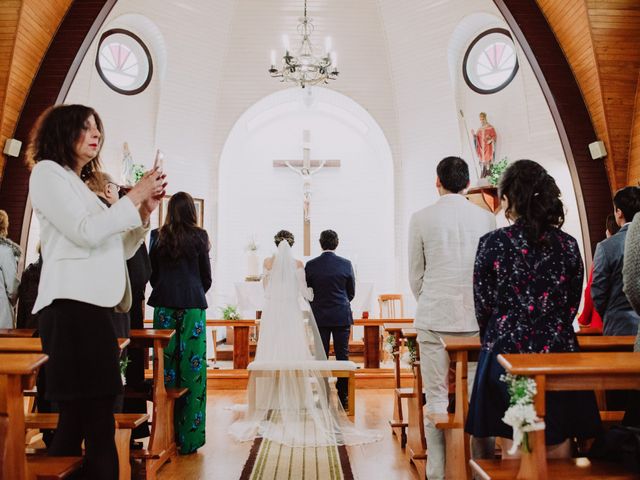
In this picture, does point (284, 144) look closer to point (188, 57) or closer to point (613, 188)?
point (188, 57)

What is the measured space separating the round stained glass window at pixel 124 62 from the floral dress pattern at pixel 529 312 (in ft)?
29.5

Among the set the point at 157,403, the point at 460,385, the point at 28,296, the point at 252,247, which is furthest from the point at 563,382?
the point at 252,247

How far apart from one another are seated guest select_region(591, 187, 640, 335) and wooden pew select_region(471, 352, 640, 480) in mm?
1569

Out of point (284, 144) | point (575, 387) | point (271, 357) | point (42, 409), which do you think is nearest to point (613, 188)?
point (271, 357)

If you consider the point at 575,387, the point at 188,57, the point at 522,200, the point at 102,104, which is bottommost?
the point at 575,387

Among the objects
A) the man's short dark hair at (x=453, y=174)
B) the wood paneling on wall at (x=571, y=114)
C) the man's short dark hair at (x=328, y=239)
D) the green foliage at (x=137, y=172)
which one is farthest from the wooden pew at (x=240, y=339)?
the man's short dark hair at (x=453, y=174)

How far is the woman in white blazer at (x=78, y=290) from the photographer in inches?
79.8

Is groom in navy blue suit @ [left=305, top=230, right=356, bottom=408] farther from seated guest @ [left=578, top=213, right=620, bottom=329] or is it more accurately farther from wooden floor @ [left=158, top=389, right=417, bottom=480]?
seated guest @ [left=578, top=213, right=620, bottom=329]

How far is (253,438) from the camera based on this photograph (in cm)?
492

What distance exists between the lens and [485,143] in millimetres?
9688

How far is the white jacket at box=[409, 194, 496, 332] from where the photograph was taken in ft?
10.8

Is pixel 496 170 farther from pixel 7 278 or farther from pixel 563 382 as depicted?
pixel 563 382

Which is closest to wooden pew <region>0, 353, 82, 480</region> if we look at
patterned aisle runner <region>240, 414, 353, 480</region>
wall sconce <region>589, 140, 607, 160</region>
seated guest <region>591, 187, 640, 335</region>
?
patterned aisle runner <region>240, 414, 353, 480</region>

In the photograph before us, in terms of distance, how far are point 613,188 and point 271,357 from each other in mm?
4317
